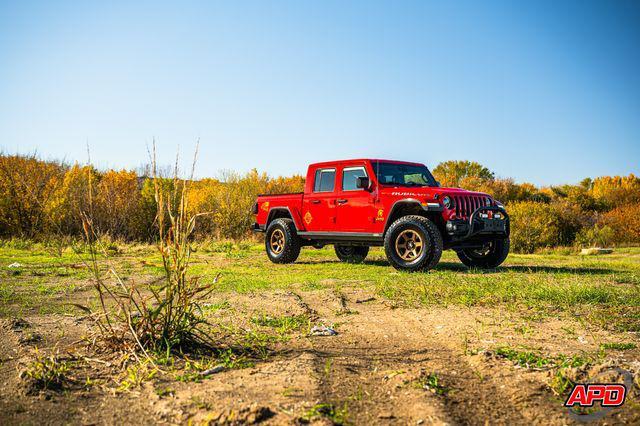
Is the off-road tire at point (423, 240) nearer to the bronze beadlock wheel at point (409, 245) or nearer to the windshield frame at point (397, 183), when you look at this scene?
the bronze beadlock wheel at point (409, 245)

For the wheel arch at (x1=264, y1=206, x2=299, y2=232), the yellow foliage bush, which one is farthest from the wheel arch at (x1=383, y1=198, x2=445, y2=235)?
the yellow foliage bush

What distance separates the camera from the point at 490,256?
32.7 feet

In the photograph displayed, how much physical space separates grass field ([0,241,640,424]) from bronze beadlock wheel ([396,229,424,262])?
6.44 feet

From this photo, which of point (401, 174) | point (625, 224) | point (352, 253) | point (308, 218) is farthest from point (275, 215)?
point (625, 224)

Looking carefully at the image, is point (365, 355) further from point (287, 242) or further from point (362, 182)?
point (287, 242)

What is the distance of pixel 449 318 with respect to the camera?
4.71 metres

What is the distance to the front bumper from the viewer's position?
8.57 meters

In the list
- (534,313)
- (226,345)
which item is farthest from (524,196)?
(226,345)

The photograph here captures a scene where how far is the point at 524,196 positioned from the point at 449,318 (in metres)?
31.7

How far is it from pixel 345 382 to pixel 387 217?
639 cm

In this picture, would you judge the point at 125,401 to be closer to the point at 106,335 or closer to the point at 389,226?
the point at 106,335

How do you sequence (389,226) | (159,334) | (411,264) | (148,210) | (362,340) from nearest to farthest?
1. (159,334)
2. (362,340)
3. (411,264)
4. (389,226)
5. (148,210)

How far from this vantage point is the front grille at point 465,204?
8.73 meters

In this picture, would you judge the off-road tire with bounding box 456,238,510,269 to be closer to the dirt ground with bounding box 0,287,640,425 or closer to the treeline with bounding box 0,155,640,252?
the dirt ground with bounding box 0,287,640,425
